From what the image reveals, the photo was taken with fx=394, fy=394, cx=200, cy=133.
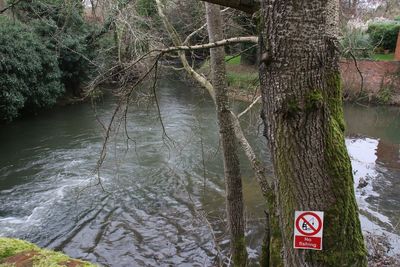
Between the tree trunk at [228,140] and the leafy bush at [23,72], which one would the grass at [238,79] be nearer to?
the leafy bush at [23,72]

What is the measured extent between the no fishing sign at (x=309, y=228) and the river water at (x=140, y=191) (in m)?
2.63

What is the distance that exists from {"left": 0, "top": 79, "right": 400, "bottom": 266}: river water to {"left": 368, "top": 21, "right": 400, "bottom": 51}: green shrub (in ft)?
24.6

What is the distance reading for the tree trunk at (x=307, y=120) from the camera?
1.78 m

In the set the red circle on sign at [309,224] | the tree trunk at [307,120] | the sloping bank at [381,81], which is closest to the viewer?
the tree trunk at [307,120]

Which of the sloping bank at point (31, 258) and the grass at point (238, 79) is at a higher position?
the sloping bank at point (31, 258)

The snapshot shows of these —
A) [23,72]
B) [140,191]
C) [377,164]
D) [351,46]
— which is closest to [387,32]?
[377,164]

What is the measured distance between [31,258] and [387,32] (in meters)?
22.2

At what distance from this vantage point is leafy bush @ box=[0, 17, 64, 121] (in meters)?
13.4

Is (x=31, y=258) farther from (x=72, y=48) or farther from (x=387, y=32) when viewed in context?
(x=387, y=32)

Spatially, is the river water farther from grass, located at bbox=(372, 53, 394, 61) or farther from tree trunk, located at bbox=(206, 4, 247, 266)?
grass, located at bbox=(372, 53, 394, 61)

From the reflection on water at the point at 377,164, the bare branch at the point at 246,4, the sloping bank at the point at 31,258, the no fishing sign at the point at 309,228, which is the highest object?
the bare branch at the point at 246,4

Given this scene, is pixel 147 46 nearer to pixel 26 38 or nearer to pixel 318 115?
pixel 318 115

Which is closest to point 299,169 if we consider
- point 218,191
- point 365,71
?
point 218,191

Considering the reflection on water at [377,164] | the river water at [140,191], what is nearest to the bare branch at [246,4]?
the river water at [140,191]
